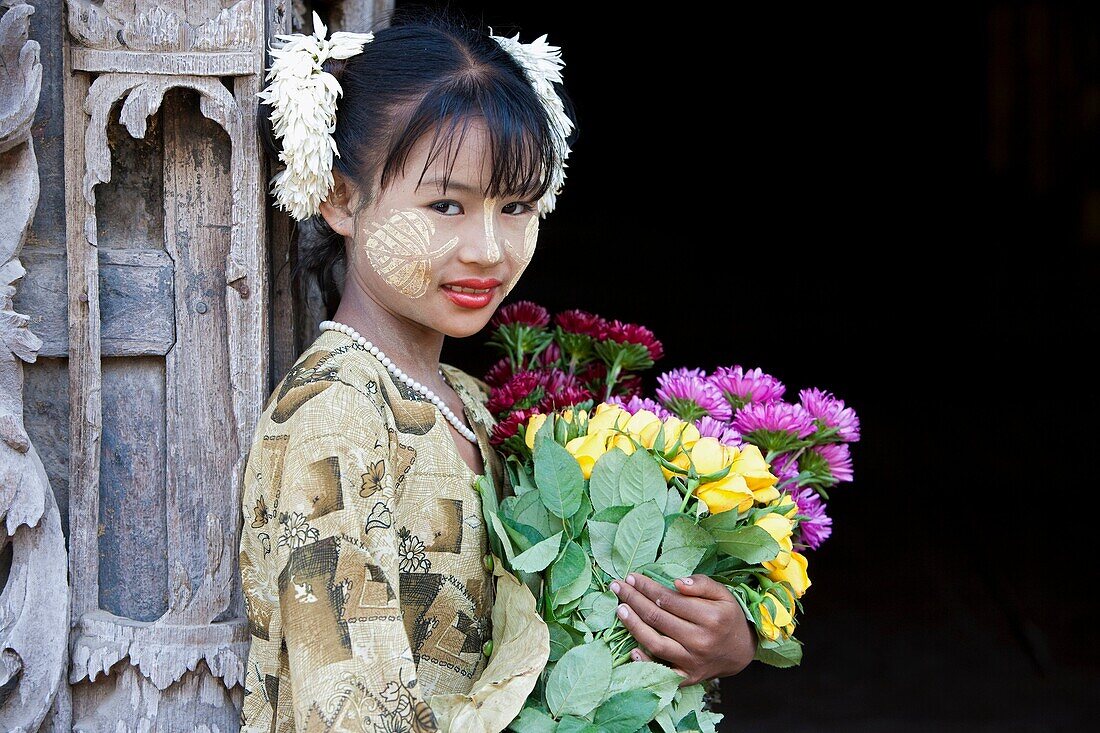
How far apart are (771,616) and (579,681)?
310 mm

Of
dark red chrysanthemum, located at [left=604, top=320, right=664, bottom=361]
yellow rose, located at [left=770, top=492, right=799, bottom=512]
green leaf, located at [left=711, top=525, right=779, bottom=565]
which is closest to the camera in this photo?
green leaf, located at [left=711, top=525, right=779, bottom=565]

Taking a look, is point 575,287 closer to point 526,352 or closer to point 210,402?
point 526,352

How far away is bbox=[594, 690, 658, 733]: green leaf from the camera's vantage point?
1.40 meters

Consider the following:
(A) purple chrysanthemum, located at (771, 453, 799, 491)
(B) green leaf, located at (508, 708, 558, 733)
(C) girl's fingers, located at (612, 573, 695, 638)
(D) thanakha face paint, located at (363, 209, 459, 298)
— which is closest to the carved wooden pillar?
(D) thanakha face paint, located at (363, 209, 459, 298)

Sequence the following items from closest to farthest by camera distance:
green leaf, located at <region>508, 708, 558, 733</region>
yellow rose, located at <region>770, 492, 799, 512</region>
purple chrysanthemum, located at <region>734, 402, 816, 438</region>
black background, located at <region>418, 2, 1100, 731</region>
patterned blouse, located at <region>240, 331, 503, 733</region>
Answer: patterned blouse, located at <region>240, 331, 503, 733</region> < green leaf, located at <region>508, 708, 558, 733</region> < yellow rose, located at <region>770, 492, 799, 512</region> < purple chrysanthemum, located at <region>734, 402, 816, 438</region> < black background, located at <region>418, 2, 1100, 731</region>

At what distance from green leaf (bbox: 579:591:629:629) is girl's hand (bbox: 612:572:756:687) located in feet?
0.04

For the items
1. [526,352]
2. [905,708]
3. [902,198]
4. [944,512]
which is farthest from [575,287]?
[526,352]

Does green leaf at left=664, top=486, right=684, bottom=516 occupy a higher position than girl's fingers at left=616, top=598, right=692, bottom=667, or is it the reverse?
green leaf at left=664, top=486, right=684, bottom=516

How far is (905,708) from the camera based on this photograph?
3.67 m

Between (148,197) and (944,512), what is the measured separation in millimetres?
4774

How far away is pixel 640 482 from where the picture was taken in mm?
1497

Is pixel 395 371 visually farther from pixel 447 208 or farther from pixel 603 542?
pixel 603 542

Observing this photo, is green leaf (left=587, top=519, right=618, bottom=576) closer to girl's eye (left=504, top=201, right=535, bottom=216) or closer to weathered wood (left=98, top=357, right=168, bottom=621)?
girl's eye (left=504, top=201, right=535, bottom=216)

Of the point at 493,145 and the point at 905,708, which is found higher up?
the point at 493,145
